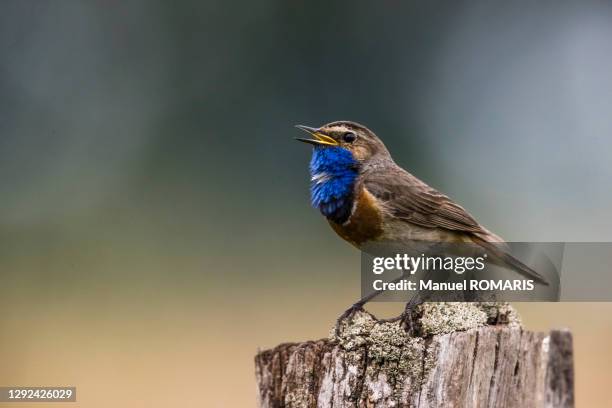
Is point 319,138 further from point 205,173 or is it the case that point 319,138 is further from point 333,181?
point 205,173

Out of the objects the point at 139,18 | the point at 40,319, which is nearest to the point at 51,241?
the point at 40,319

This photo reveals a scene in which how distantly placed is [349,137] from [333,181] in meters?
0.27

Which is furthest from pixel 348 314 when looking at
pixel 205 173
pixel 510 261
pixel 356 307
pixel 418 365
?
pixel 205 173

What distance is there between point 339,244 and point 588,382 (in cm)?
253

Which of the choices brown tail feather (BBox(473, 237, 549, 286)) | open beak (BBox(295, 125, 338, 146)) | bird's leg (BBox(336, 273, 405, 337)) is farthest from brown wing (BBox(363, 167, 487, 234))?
bird's leg (BBox(336, 273, 405, 337))

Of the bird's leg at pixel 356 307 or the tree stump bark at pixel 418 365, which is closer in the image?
the tree stump bark at pixel 418 365

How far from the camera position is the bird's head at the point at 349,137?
486cm

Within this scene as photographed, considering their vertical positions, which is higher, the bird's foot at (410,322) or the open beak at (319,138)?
the open beak at (319,138)

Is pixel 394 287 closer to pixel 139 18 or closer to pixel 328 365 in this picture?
pixel 328 365

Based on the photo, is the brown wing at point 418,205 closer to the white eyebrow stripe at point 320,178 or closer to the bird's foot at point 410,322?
the white eyebrow stripe at point 320,178

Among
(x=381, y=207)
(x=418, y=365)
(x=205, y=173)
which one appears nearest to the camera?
(x=418, y=365)

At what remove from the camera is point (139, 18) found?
11.8 m

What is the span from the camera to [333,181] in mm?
4734

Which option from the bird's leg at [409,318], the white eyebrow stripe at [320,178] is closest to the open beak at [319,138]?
the white eyebrow stripe at [320,178]
